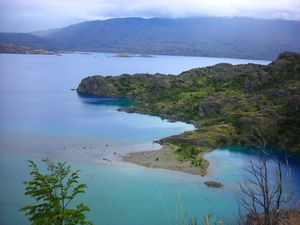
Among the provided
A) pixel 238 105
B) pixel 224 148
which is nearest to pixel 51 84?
pixel 238 105

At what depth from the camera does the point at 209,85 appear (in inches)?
4038

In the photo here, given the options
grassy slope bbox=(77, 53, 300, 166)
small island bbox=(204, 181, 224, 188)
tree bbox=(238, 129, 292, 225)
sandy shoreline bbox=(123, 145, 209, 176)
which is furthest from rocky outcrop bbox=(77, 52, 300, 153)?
tree bbox=(238, 129, 292, 225)

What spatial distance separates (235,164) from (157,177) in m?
12.0

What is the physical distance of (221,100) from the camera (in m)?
79.2

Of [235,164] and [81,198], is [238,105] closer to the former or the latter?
[235,164]

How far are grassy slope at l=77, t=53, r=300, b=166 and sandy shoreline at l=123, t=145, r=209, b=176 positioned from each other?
1335 mm

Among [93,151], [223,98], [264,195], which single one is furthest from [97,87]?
[264,195]

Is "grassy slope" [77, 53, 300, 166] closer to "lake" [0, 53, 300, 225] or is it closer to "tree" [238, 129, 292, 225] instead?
"lake" [0, 53, 300, 225]

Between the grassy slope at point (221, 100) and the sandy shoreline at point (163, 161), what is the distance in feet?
4.38

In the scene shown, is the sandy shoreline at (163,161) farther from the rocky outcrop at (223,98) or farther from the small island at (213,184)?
the rocky outcrop at (223,98)

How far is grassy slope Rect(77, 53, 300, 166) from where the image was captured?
195 ft

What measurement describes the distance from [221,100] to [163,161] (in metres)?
32.7

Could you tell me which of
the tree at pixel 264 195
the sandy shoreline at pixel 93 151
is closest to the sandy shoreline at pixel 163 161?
the sandy shoreline at pixel 93 151

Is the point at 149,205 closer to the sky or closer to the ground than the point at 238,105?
closer to the ground
